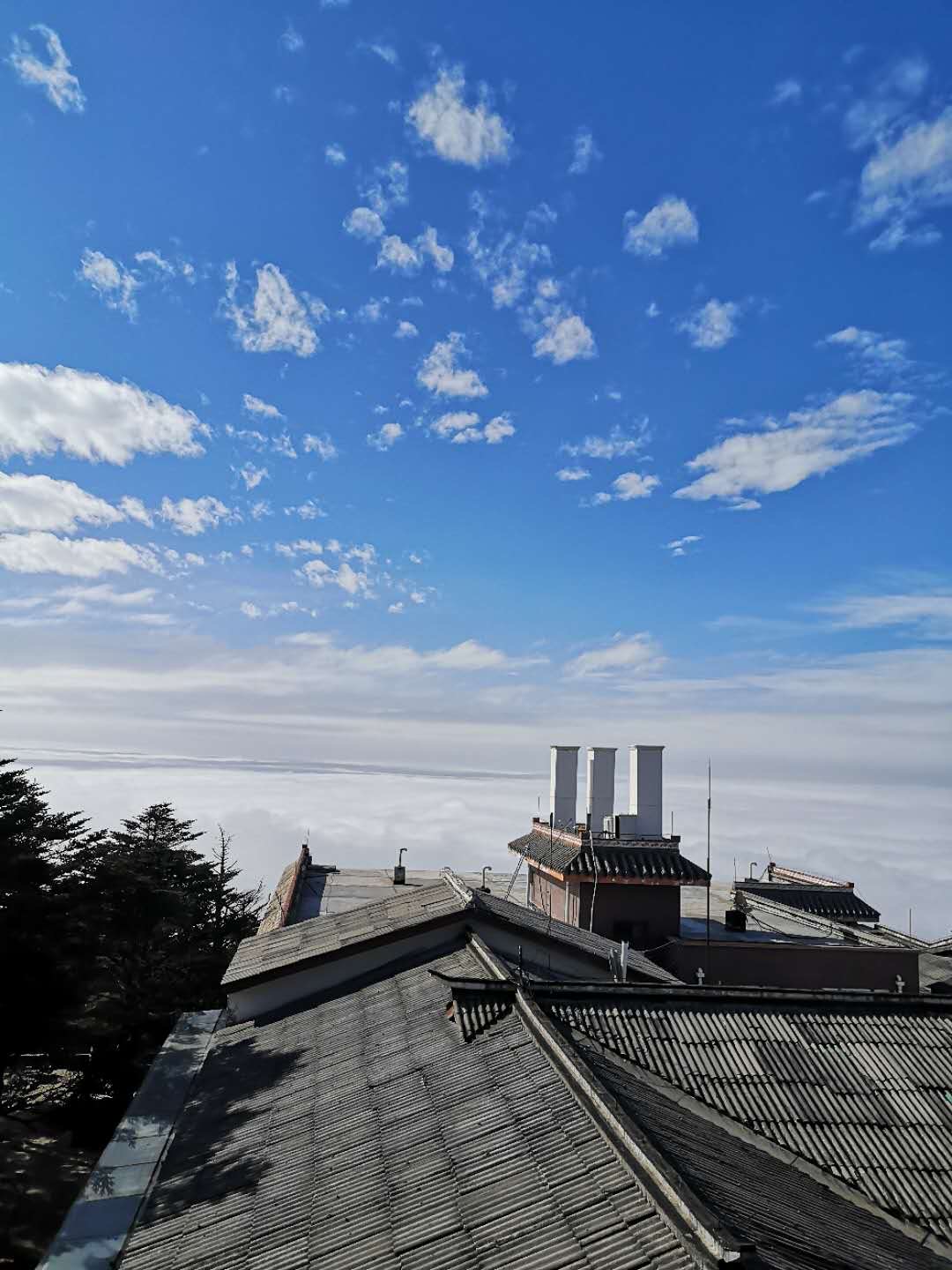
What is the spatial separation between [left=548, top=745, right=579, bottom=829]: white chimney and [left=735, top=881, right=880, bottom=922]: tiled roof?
784cm

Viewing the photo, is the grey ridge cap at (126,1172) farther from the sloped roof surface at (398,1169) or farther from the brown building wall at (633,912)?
the brown building wall at (633,912)

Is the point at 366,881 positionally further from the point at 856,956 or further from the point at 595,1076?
the point at 595,1076

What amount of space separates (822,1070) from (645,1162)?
528cm

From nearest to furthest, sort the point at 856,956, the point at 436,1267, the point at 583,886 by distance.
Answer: the point at 436,1267 < the point at 856,956 < the point at 583,886

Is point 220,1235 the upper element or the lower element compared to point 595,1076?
lower

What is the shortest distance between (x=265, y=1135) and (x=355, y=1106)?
1.33 meters

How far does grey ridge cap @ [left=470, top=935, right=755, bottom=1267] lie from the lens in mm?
5426

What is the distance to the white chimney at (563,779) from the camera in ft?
99.8

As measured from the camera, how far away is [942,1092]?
10.3 m

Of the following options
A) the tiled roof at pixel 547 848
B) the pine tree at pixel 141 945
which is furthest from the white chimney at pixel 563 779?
the pine tree at pixel 141 945

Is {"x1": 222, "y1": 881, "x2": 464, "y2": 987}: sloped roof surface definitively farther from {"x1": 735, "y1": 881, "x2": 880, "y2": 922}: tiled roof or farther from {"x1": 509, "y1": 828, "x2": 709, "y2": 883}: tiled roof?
{"x1": 735, "y1": 881, "x2": 880, "y2": 922}: tiled roof

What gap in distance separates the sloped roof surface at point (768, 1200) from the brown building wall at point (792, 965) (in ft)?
52.1

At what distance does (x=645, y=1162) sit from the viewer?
6.66 meters

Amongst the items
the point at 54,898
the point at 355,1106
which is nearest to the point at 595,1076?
the point at 355,1106
